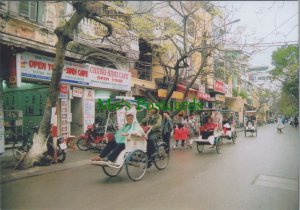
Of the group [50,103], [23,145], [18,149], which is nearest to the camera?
[50,103]

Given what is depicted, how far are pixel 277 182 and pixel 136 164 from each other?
3.12 meters

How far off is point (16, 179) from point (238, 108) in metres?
35.9

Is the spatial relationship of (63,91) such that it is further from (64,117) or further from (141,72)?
(141,72)

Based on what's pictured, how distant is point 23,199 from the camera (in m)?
5.24

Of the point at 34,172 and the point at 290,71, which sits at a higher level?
the point at 290,71

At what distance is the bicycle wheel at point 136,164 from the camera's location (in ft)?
21.9

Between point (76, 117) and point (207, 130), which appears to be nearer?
point (207, 130)

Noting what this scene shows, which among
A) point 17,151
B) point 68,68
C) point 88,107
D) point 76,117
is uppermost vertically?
point 68,68

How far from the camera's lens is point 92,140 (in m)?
11.6

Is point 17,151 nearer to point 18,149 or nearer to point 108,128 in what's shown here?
point 18,149

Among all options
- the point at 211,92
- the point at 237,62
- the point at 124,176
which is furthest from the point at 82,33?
the point at 211,92

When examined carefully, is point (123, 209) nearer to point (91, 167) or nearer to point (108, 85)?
point (91, 167)

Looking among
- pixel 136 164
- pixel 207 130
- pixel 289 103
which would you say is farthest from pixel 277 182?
pixel 207 130

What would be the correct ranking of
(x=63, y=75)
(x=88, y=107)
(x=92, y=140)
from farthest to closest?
(x=88, y=107)
(x=63, y=75)
(x=92, y=140)
